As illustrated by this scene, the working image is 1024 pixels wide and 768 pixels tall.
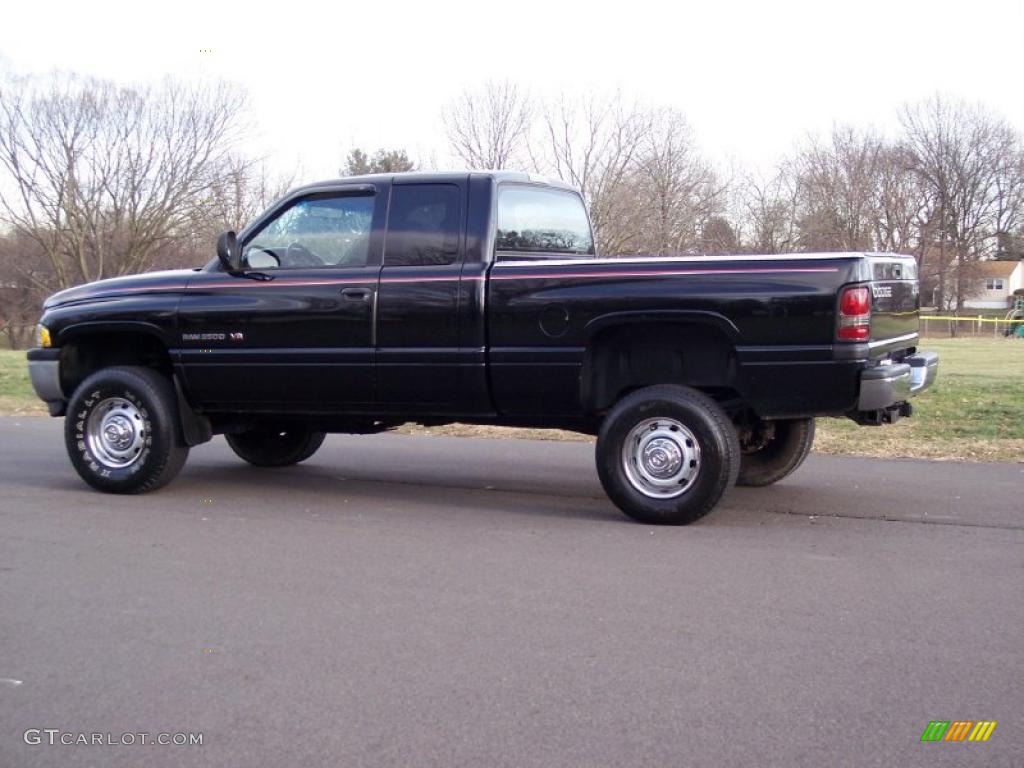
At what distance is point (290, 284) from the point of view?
7.32 metres

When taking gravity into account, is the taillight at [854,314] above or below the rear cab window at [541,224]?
below

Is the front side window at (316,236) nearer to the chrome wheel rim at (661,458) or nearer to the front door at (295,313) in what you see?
the front door at (295,313)

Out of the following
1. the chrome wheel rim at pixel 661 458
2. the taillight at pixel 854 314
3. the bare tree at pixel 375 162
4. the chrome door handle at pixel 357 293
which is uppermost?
the bare tree at pixel 375 162

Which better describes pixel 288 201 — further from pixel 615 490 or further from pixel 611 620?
pixel 611 620

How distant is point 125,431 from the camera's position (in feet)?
25.5

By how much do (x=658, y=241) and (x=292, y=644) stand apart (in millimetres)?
23275

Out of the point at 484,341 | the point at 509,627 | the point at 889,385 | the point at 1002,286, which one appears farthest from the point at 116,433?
the point at 1002,286

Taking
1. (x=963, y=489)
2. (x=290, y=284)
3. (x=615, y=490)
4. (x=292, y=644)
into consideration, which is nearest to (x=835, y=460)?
(x=963, y=489)

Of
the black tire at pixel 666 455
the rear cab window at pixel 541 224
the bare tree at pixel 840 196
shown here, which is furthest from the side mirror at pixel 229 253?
the bare tree at pixel 840 196

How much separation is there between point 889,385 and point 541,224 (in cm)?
273

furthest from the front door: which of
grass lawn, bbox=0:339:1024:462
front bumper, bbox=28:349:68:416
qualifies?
grass lawn, bbox=0:339:1024:462

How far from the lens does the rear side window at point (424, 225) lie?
7.11 meters

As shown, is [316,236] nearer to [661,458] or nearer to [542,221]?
[542,221]

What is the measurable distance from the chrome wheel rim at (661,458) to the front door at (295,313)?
180 centimetres
